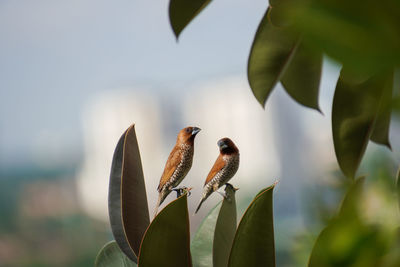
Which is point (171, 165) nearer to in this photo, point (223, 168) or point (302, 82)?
point (223, 168)

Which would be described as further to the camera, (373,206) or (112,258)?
(112,258)

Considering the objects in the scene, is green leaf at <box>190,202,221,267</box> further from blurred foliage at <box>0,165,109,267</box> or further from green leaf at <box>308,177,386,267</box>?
blurred foliage at <box>0,165,109,267</box>

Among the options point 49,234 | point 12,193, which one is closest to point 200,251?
point 49,234

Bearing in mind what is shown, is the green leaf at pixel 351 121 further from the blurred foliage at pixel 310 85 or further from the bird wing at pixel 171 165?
the bird wing at pixel 171 165

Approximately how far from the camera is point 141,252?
0.34m

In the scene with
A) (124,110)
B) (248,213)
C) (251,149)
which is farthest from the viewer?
(124,110)

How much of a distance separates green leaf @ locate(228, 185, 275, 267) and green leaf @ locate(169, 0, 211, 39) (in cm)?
17

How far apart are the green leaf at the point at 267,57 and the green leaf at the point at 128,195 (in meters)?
0.14

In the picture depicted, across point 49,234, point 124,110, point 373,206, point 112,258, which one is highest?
point 373,206

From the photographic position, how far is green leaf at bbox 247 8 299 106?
1.46ft

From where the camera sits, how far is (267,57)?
0.45 metres

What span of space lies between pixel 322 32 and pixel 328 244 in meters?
0.04

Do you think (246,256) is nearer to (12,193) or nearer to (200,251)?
(200,251)

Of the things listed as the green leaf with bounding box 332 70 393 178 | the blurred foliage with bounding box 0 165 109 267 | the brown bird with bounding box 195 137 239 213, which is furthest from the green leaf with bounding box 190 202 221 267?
the blurred foliage with bounding box 0 165 109 267
